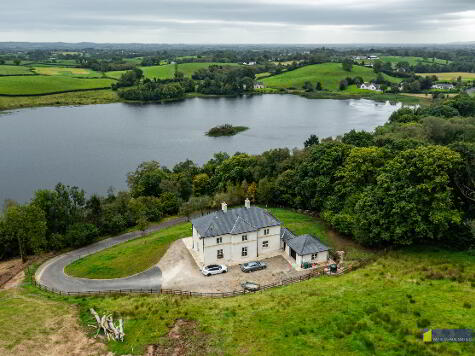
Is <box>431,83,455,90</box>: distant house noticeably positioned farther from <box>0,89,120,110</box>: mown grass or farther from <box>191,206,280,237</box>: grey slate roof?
<box>191,206,280,237</box>: grey slate roof

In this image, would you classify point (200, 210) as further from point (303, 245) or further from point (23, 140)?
point (23, 140)

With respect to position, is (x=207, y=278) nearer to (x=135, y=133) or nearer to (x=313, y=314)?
(x=313, y=314)

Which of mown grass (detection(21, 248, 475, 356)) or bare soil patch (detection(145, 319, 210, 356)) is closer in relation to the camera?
mown grass (detection(21, 248, 475, 356))

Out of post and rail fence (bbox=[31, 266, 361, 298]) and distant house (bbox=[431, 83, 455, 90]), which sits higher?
distant house (bbox=[431, 83, 455, 90])

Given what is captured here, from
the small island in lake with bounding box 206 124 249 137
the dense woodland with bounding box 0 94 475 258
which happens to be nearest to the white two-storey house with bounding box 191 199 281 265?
the dense woodland with bounding box 0 94 475 258

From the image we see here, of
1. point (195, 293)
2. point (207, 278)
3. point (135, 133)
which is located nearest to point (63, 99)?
point (135, 133)

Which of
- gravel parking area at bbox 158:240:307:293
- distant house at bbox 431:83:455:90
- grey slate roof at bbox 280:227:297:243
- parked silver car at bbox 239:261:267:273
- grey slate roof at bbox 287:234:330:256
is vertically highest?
distant house at bbox 431:83:455:90
